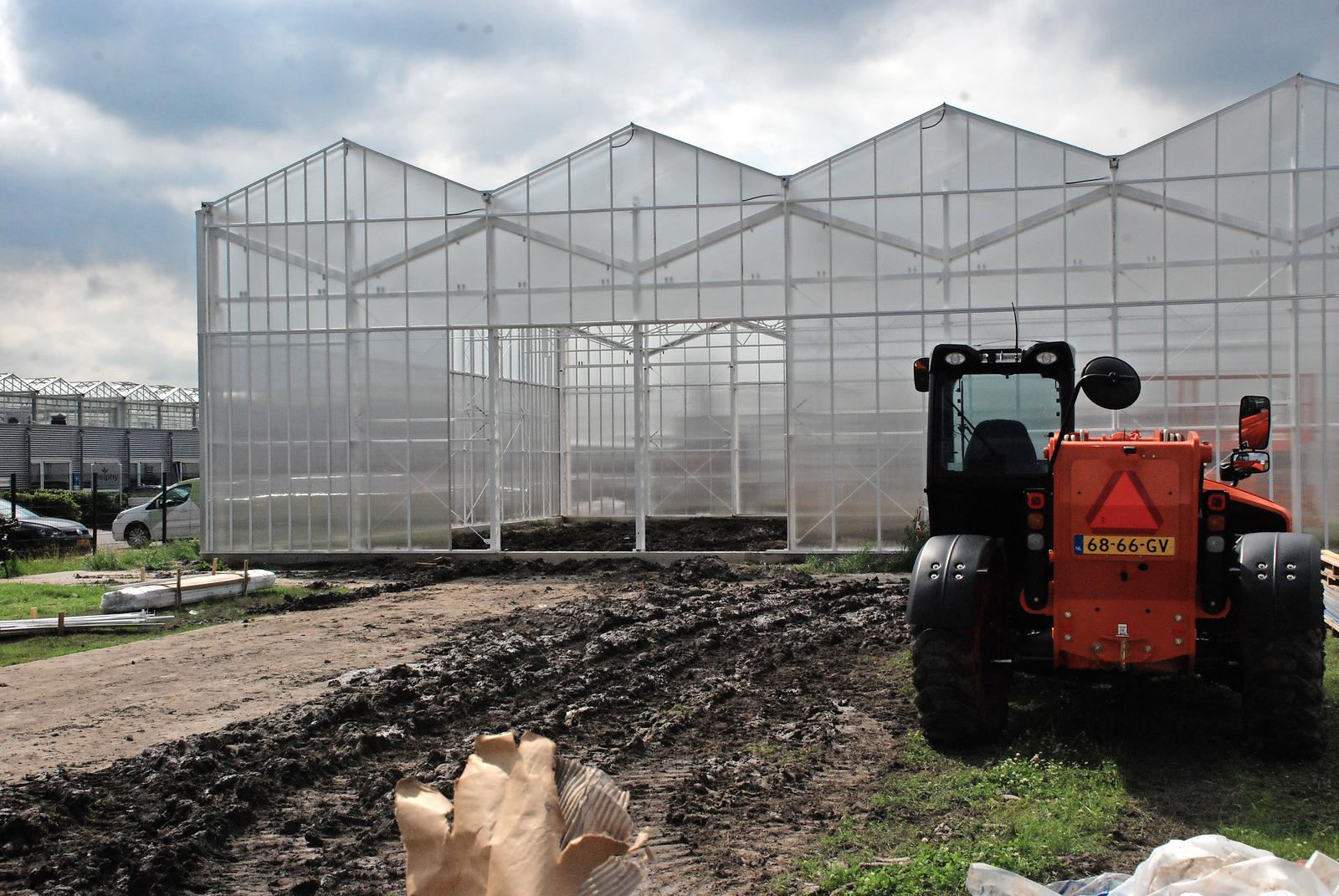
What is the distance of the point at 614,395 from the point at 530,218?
425 inches

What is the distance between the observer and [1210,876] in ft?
8.13

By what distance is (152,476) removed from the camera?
49062 mm

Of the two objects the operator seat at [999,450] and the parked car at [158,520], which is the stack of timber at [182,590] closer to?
the parked car at [158,520]

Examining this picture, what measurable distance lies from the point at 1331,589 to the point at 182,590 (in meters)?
13.3

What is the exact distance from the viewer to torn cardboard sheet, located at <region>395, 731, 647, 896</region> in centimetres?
175

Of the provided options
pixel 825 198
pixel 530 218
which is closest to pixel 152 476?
pixel 530 218

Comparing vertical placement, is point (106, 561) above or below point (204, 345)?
below

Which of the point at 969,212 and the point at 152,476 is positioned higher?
the point at 969,212

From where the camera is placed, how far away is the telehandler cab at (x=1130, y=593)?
17.3ft

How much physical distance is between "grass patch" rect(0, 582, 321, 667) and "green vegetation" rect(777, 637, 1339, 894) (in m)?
8.70

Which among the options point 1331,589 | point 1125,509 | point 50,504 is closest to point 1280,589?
point 1125,509

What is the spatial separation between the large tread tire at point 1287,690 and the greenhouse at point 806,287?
11.1 metres

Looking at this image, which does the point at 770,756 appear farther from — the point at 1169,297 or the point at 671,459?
the point at 671,459

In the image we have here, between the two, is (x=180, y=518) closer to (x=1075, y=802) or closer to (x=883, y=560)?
(x=883, y=560)
